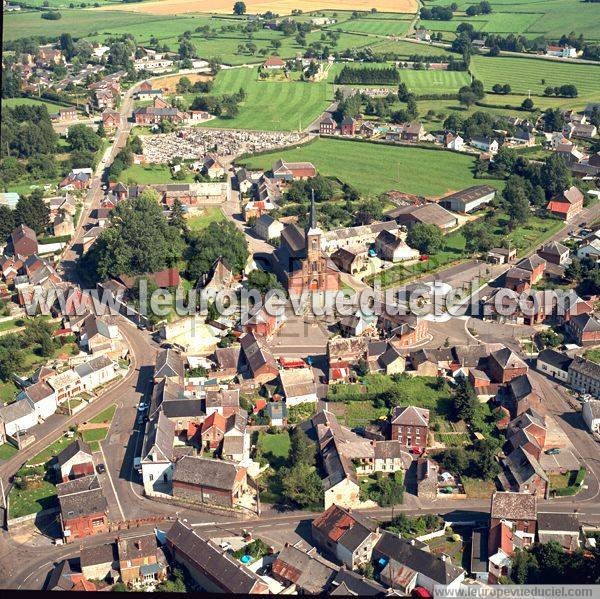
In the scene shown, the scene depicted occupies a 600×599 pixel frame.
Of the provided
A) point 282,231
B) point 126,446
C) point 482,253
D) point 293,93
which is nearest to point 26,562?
point 126,446

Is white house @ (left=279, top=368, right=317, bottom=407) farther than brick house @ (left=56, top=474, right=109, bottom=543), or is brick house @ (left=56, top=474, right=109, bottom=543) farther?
white house @ (left=279, top=368, right=317, bottom=407)

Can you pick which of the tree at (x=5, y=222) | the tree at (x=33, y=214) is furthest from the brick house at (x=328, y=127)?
the tree at (x=5, y=222)

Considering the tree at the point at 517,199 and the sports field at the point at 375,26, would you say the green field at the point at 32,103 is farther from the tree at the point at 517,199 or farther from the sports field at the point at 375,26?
the sports field at the point at 375,26

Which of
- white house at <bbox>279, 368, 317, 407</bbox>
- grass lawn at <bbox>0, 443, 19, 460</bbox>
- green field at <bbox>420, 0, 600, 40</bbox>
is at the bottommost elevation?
grass lawn at <bbox>0, 443, 19, 460</bbox>

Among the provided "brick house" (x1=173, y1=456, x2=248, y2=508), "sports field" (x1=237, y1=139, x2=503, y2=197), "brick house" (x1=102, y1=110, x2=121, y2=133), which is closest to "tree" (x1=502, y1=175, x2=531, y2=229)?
"sports field" (x1=237, y1=139, x2=503, y2=197)

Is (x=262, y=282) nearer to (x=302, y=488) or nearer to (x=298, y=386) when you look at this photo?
(x=298, y=386)

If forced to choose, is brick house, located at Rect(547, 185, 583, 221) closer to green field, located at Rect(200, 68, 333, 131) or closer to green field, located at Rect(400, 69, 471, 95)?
green field, located at Rect(200, 68, 333, 131)
